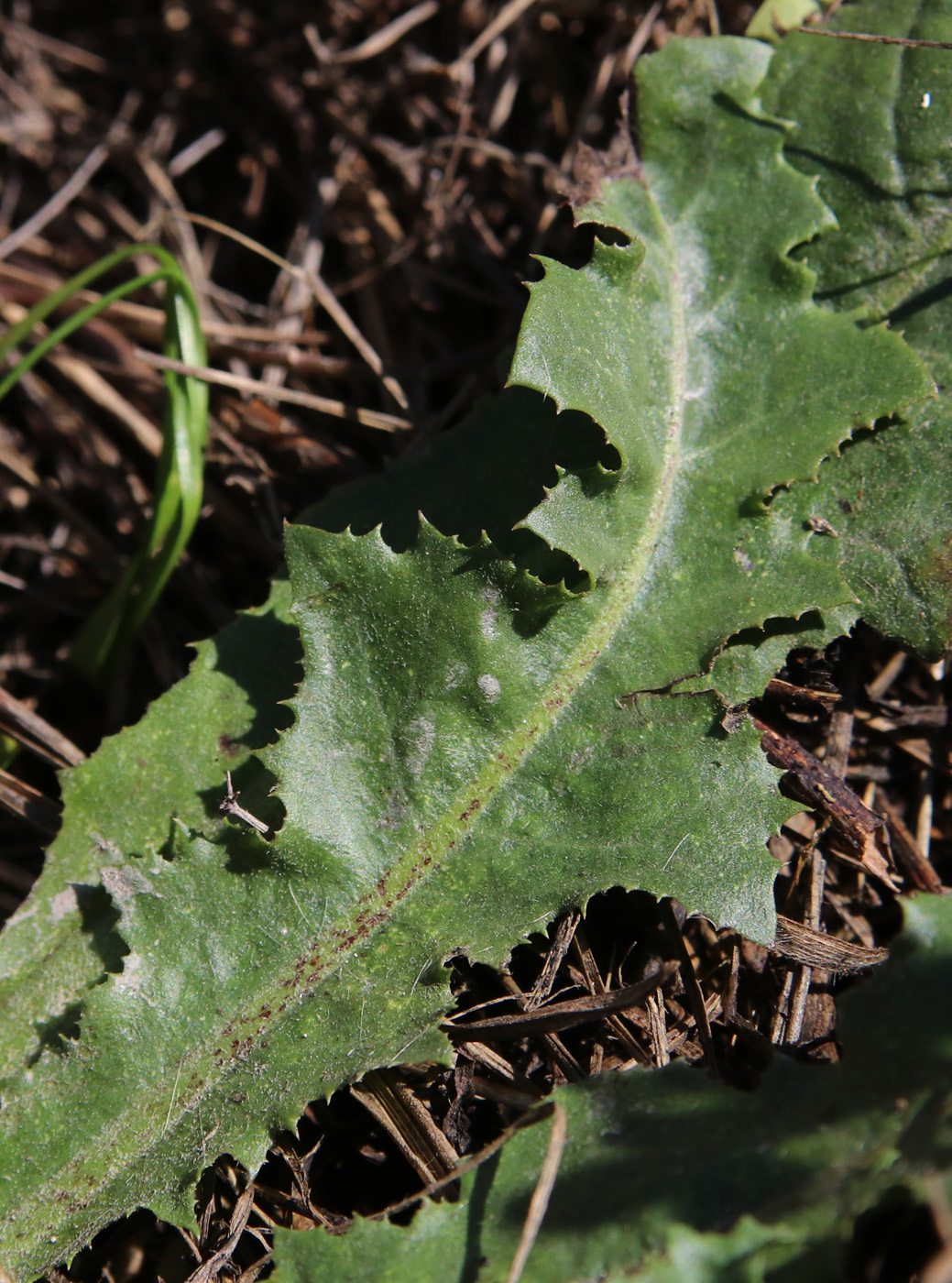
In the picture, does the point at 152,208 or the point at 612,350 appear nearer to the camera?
the point at 612,350

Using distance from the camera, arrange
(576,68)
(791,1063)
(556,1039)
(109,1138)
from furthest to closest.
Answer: (576,68) → (556,1039) → (109,1138) → (791,1063)

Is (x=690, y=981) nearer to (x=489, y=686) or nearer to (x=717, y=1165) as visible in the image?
(x=717, y=1165)

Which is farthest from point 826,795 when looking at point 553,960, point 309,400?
point 309,400

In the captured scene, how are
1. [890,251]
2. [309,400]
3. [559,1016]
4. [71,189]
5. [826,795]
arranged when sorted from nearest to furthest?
[559,1016]
[826,795]
[890,251]
[309,400]
[71,189]

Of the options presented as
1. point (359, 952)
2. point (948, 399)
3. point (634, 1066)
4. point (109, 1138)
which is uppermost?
point (948, 399)

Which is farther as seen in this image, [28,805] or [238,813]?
[28,805]

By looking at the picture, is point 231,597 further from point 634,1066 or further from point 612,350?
point 634,1066

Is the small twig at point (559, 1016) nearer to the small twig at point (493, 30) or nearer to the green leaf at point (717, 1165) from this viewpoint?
the green leaf at point (717, 1165)

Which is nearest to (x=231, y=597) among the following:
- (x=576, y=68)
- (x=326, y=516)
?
(x=326, y=516)

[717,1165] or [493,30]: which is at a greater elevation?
[493,30]
